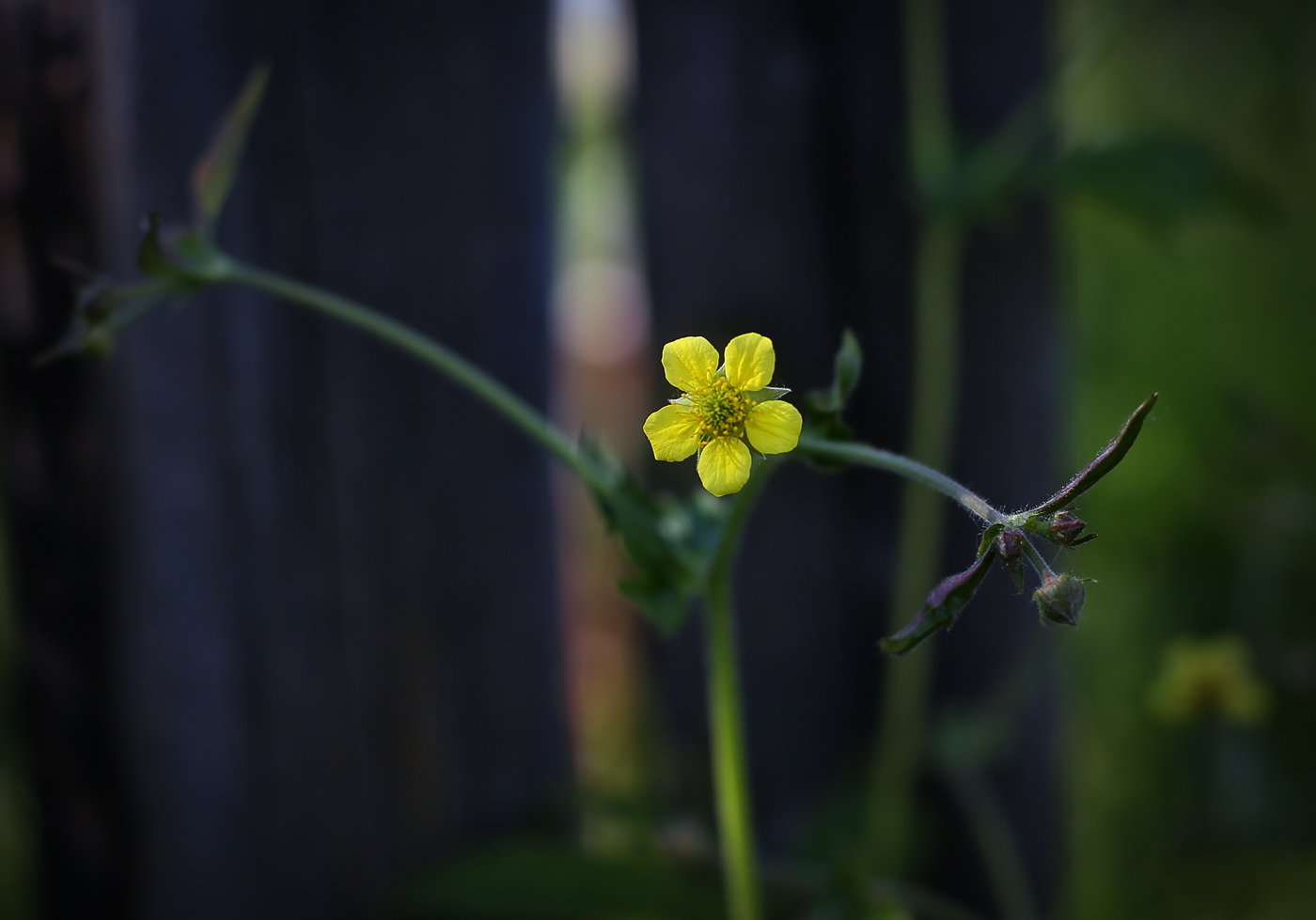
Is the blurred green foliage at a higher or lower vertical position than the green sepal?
higher

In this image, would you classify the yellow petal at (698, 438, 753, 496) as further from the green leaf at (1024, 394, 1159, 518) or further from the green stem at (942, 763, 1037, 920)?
the green stem at (942, 763, 1037, 920)

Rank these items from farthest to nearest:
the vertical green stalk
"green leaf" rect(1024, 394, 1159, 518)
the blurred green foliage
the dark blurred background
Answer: the blurred green foliage < the vertical green stalk < the dark blurred background < "green leaf" rect(1024, 394, 1159, 518)

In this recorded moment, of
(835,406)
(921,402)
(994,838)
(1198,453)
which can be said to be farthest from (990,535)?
(1198,453)

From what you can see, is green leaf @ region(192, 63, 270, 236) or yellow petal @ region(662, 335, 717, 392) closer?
yellow petal @ region(662, 335, 717, 392)

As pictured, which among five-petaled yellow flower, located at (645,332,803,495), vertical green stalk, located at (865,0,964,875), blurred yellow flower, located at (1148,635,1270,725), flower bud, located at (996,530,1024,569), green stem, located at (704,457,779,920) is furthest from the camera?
blurred yellow flower, located at (1148,635,1270,725)

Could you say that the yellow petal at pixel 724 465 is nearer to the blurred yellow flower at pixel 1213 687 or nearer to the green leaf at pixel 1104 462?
the green leaf at pixel 1104 462

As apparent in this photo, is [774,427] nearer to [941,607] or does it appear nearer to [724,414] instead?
[724,414]

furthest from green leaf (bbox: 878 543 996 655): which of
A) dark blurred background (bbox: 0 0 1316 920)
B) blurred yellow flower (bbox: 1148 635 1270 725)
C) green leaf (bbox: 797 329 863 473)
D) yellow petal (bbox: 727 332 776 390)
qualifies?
blurred yellow flower (bbox: 1148 635 1270 725)
